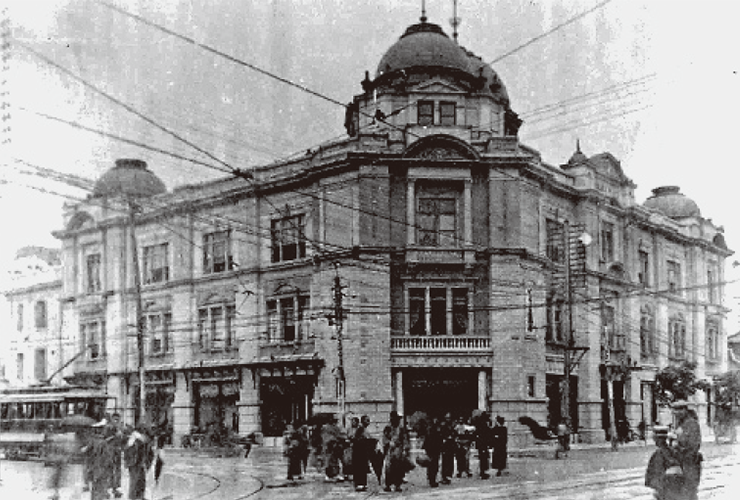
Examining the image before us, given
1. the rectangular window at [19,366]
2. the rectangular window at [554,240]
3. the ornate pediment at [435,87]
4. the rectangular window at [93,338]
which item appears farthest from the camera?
the rectangular window at [19,366]

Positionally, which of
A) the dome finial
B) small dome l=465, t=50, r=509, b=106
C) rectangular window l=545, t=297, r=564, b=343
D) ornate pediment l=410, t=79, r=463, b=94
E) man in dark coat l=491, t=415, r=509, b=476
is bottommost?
A: man in dark coat l=491, t=415, r=509, b=476

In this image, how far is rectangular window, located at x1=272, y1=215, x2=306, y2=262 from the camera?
3959cm

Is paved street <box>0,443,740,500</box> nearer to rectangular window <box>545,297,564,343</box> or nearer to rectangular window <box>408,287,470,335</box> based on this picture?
rectangular window <box>408,287,470,335</box>

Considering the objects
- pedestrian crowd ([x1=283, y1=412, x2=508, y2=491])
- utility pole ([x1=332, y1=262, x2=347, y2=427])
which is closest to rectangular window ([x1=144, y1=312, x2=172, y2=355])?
utility pole ([x1=332, y1=262, x2=347, y2=427])

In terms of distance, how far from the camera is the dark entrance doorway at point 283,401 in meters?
38.5

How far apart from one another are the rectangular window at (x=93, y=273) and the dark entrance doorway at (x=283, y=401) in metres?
11.9

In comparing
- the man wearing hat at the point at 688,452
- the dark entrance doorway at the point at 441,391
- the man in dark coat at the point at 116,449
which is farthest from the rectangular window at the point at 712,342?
the man wearing hat at the point at 688,452

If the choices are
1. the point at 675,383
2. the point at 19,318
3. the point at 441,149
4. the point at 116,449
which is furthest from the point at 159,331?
the point at 116,449

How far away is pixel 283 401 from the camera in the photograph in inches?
1548

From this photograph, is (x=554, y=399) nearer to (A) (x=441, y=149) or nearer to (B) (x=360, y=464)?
(A) (x=441, y=149)

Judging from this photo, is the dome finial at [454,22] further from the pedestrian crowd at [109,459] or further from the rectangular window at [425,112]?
the pedestrian crowd at [109,459]

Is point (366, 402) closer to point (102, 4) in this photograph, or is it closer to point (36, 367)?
point (102, 4)

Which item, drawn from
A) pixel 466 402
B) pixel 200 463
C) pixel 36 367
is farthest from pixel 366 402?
pixel 36 367

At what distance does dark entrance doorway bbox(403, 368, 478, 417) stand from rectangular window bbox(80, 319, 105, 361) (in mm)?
17108
